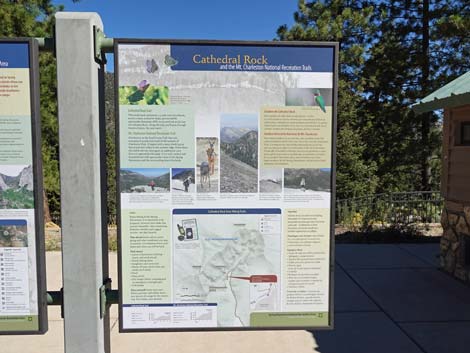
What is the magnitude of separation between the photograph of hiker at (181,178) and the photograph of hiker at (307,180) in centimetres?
45

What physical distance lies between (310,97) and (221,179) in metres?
0.57

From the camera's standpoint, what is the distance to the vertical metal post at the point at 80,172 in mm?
1952

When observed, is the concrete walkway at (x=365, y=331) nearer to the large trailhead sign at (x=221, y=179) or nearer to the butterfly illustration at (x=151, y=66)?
the large trailhead sign at (x=221, y=179)

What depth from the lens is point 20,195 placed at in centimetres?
199

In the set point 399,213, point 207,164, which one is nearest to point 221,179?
point 207,164

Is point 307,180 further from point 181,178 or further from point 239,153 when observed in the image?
point 181,178

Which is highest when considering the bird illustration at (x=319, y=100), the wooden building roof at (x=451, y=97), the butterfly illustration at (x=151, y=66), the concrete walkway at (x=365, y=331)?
the wooden building roof at (x=451, y=97)

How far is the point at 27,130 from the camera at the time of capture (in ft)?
6.44

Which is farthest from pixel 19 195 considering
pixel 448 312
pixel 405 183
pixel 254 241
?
pixel 405 183

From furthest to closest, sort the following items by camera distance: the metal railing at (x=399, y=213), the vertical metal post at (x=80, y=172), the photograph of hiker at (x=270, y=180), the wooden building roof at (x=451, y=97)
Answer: the metal railing at (x=399, y=213) → the wooden building roof at (x=451, y=97) → the photograph of hiker at (x=270, y=180) → the vertical metal post at (x=80, y=172)

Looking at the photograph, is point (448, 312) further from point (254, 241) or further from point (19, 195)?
point (19, 195)

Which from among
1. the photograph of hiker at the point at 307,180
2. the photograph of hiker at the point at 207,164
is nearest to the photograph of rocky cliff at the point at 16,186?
the photograph of hiker at the point at 207,164

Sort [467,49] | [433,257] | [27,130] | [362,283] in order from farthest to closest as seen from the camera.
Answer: [467,49], [433,257], [362,283], [27,130]

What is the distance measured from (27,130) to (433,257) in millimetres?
7159
